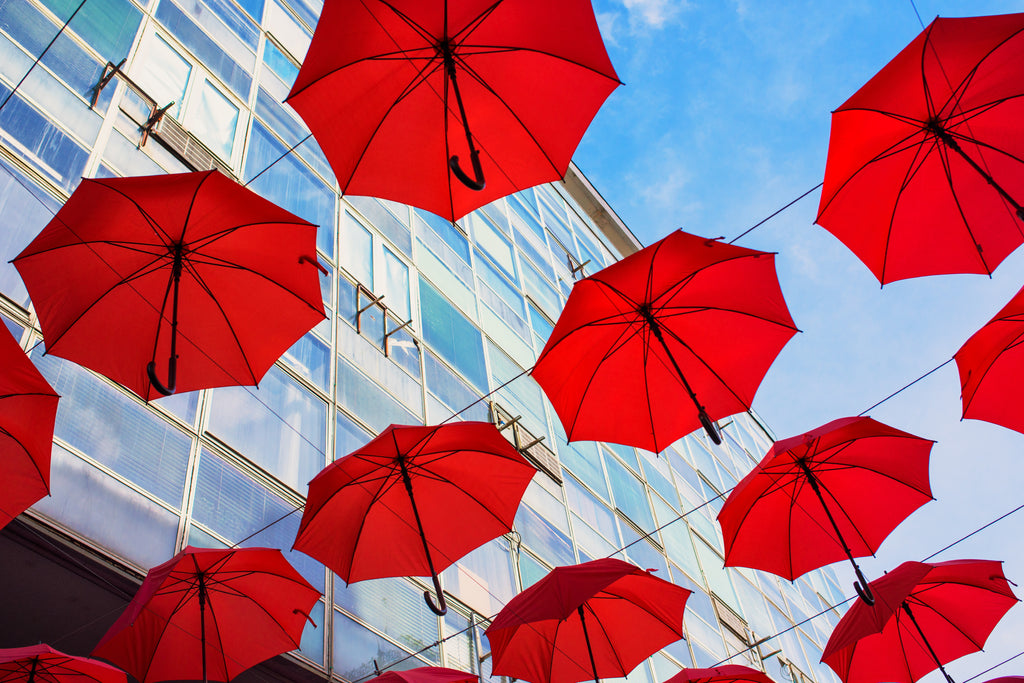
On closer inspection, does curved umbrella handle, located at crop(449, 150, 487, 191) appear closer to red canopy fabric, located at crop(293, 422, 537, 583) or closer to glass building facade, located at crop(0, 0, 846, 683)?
red canopy fabric, located at crop(293, 422, 537, 583)

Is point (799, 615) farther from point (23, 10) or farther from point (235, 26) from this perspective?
point (23, 10)

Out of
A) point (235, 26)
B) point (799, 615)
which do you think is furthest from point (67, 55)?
point (799, 615)

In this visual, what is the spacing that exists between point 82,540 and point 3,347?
2243mm

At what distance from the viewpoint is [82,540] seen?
8164 mm

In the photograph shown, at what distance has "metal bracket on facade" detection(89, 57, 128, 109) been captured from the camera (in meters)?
11.8

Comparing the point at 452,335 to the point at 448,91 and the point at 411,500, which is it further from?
the point at 448,91

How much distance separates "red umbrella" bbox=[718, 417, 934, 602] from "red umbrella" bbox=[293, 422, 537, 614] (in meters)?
2.91

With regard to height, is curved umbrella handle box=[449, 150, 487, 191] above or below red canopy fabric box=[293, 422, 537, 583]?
above

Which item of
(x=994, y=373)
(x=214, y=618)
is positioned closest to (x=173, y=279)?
(x=214, y=618)

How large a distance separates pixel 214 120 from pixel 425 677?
949 cm

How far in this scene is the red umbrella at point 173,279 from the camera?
795 cm

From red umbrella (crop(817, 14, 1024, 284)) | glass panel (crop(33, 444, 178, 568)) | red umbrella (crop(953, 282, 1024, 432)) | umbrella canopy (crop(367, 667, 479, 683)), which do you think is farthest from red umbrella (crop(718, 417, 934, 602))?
glass panel (crop(33, 444, 178, 568))

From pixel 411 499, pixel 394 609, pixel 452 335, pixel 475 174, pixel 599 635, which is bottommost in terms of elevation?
pixel 599 635

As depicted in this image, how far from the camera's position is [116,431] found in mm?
9305
